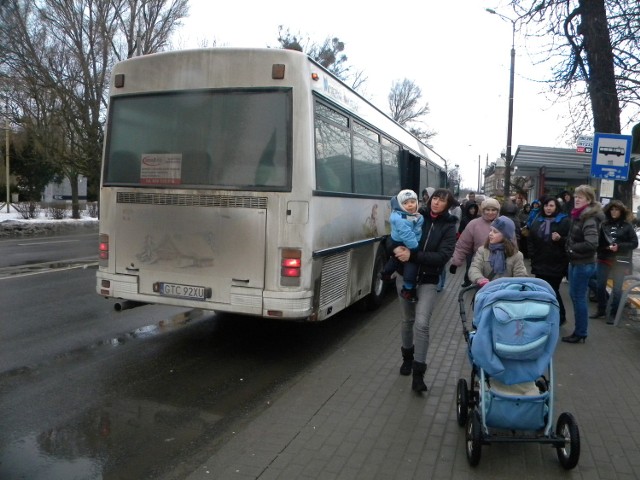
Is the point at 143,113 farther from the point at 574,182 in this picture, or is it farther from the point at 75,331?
the point at 574,182

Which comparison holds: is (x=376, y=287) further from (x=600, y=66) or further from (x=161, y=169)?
(x=600, y=66)

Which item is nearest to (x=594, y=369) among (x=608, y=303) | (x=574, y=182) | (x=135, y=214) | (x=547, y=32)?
(x=608, y=303)

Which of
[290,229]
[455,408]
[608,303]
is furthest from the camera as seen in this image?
[608,303]

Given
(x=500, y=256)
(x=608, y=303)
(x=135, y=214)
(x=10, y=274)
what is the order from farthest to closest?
(x=10, y=274) < (x=608, y=303) < (x=135, y=214) < (x=500, y=256)

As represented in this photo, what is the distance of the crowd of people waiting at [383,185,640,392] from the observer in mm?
5016

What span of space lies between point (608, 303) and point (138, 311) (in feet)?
22.6

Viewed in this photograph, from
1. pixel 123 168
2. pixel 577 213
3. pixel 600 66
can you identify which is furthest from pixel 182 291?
pixel 600 66

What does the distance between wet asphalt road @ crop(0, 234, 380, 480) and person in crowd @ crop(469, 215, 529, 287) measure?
7.17 ft

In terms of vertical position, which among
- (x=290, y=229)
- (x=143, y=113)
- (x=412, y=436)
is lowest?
(x=412, y=436)

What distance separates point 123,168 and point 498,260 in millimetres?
4163

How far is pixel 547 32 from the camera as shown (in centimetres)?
1176

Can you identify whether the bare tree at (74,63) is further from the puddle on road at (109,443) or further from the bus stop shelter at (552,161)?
the puddle on road at (109,443)

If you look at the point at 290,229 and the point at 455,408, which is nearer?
the point at 455,408

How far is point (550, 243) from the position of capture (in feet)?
23.2
